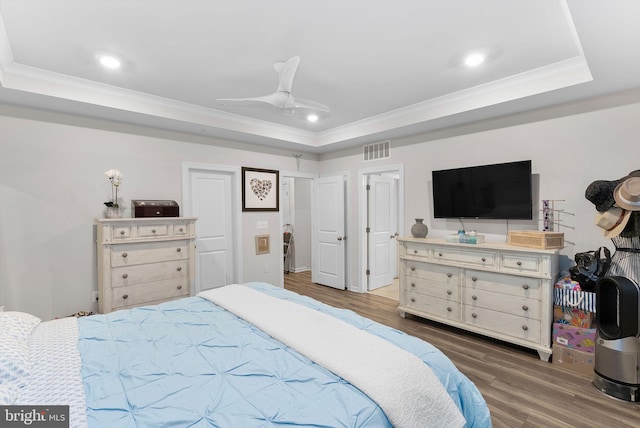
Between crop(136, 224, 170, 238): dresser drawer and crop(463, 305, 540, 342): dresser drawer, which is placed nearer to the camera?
crop(463, 305, 540, 342): dresser drawer

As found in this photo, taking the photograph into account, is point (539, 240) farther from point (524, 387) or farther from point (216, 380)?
point (216, 380)

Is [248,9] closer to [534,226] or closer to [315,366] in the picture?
[315,366]

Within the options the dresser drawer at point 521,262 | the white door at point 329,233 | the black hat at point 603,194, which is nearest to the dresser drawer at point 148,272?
the white door at point 329,233

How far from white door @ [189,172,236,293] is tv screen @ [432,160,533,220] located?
306 cm

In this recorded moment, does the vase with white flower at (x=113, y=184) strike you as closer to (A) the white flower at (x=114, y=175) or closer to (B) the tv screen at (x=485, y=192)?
(A) the white flower at (x=114, y=175)

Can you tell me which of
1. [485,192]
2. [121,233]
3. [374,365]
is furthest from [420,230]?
[121,233]

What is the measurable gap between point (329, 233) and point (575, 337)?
358cm

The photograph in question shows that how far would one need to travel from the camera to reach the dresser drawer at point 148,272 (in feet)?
10.3

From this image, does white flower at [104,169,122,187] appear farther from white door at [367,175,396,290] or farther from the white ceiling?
white door at [367,175,396,290]

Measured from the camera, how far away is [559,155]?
311cm

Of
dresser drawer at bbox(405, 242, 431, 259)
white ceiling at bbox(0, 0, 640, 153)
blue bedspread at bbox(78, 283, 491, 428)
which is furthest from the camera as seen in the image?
dresser drawer at bbox(405, 242, 431, 259)

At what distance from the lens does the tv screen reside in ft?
10.7

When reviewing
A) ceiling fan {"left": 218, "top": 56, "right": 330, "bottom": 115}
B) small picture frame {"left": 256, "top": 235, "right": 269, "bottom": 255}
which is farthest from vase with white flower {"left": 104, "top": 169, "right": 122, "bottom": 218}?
small picture frame {"left": 256, "top": 235, "right": 269, "bottom": 255}

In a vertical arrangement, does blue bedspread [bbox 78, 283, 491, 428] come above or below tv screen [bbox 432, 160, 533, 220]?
below
